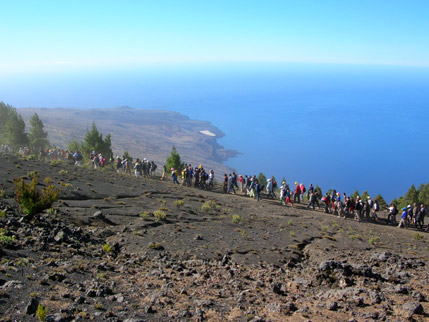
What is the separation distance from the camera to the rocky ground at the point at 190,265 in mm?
8438

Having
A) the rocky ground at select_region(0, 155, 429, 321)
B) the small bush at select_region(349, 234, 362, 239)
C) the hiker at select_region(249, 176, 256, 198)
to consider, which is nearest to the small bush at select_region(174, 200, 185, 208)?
the rocky ground at select_region(0, 155, 429, 321)

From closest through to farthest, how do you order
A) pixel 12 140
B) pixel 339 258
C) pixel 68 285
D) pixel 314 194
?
pixel 68 285 → pixel 339 258 → pixel 314 194 → pixel 12 140

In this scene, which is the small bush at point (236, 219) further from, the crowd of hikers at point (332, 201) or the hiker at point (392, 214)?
the hiker at point (392, 214)

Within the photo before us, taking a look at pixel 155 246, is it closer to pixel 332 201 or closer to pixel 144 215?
pixel 144 215

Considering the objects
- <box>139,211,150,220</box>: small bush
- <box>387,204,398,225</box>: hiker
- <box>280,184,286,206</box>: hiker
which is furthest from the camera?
<box>280,184,286,206</box>: hiker

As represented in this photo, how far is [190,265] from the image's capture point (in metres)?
12.5

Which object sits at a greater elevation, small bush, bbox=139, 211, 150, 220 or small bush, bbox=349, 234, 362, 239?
small bush, bbox=349, 234, 362, 239

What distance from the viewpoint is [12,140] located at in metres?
53.5

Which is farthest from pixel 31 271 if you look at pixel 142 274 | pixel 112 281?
pixel 142 274

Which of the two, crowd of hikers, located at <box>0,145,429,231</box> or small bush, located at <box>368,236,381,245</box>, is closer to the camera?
small bush, located at <box>368,236,381,245</box>

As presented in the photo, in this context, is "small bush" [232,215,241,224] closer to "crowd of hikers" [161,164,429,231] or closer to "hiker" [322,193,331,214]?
"crowd of hikers" [161,164,429,231]

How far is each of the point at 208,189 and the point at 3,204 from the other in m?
19.6

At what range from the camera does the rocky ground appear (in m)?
8.44

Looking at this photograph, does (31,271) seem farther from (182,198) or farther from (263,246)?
(182,198)
